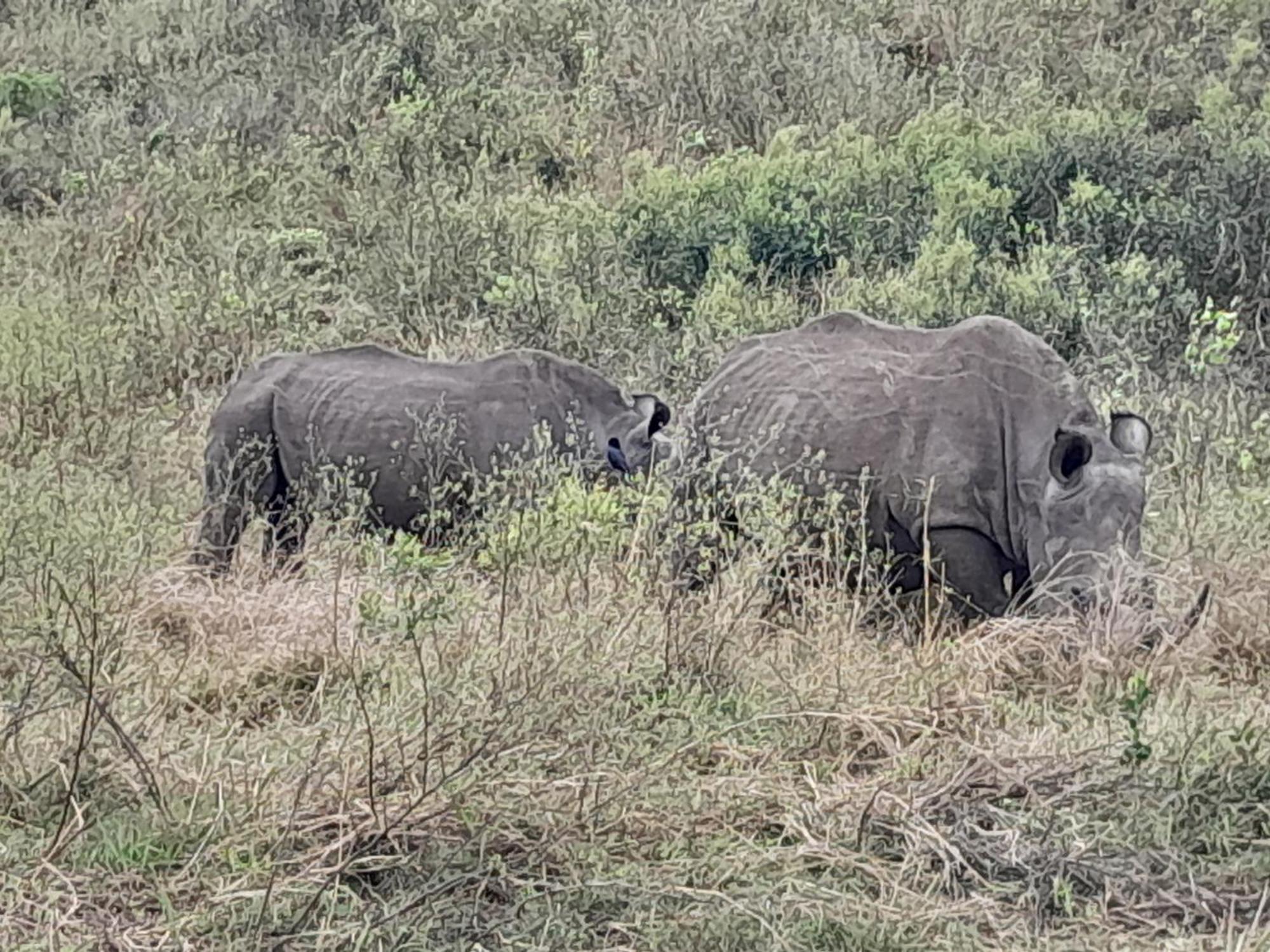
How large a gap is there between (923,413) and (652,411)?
70.3 inches

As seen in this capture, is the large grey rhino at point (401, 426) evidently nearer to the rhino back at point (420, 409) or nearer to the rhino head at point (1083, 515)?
the rhino back at point (420, 409)

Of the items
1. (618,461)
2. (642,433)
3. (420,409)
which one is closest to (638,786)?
(618,461)

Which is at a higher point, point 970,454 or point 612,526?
point 970,454

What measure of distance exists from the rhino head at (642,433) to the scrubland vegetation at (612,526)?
98 cm

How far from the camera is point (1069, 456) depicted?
278 inches

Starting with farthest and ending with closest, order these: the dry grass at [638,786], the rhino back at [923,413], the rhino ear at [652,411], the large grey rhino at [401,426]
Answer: the rhino ear at [652,411], the large grey rhino at [401,426], the rhino back at [923,413], the dry grass at [638,786]

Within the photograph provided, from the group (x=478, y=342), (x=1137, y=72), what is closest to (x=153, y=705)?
(x=478, y=342)

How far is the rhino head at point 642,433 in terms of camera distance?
8.61 metres

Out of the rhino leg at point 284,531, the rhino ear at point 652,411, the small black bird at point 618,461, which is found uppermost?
the rhino ear at point 652,411

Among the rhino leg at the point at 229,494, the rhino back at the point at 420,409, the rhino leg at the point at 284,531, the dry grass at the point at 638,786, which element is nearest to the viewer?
the dry grass at the point at 638,786

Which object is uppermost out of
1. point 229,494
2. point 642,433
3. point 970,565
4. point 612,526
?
point 612,526

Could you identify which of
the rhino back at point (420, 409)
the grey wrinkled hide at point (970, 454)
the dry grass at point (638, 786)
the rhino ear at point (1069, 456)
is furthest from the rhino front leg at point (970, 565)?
the rhino back at point (420, 409)

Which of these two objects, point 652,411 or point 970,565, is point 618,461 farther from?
point 970,565

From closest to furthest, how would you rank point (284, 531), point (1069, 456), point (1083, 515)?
point (1083, 515)
point (1069, 456)
point (284, 531)
